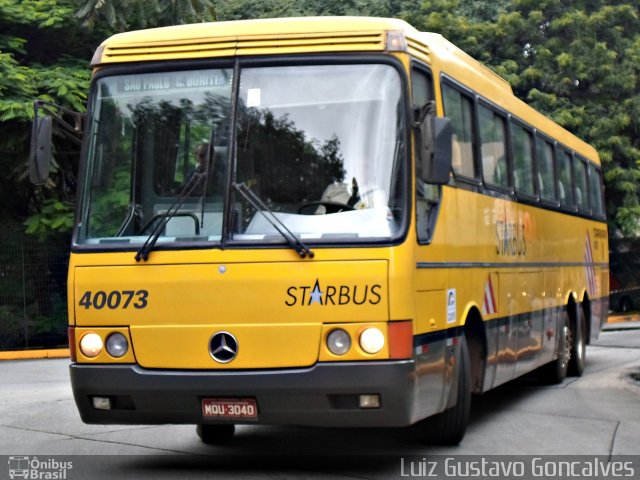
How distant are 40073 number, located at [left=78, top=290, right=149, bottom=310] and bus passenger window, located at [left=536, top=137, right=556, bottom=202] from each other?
6.57 metres

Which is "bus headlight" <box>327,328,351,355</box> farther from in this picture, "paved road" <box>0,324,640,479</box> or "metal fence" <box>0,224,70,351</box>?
"metal fence" <box>0,224,70,351</box>

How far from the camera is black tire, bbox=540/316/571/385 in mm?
14939

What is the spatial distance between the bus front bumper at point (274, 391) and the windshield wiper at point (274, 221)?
29.9 inches

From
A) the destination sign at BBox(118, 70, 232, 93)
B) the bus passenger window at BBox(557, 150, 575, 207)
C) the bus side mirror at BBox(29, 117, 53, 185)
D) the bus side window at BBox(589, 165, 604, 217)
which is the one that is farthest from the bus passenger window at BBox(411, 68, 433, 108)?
the bus side window at BBox(589, 165, 604, 217)

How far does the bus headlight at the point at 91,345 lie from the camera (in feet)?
27.7

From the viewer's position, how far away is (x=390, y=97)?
8.41m

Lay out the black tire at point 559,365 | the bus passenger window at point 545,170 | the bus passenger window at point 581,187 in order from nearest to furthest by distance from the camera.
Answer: the bus passenger window at point 545,170
the black tire at point 559,365
the bus passenger window at point 581,187

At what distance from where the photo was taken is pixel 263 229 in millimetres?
8266

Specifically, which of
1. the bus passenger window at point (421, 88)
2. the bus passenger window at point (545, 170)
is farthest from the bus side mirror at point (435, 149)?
the bus passenger window at point (545, 170)

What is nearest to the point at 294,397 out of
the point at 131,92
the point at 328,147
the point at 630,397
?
the point at 328,147

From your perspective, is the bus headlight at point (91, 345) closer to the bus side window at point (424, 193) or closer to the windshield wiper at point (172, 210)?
the windshield wiper at point (172, 210)

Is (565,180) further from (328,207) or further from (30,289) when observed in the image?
(30,289)

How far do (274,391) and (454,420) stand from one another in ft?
7.08

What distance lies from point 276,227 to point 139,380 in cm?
139
